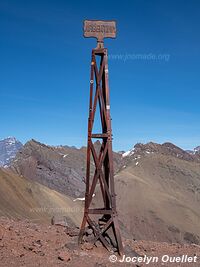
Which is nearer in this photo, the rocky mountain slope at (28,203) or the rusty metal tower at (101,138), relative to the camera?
the rusty metal tower at (101,138)

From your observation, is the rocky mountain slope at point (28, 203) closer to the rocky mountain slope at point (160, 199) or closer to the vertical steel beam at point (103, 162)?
the rocky mountain slope at point (160, 199)

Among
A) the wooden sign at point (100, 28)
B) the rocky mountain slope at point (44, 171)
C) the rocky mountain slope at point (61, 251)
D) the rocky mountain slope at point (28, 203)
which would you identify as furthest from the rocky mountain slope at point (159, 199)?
the wooden sign at point (100, 28)

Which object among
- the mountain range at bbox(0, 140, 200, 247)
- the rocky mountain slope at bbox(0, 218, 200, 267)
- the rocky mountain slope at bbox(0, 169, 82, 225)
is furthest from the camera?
the mountain range at bbox(0, 140, 200, 247)

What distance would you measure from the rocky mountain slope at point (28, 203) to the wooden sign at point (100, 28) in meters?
21.6

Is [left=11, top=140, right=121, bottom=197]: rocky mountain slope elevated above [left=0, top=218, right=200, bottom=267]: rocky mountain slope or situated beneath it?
elevated above

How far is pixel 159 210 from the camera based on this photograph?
83.6 metres

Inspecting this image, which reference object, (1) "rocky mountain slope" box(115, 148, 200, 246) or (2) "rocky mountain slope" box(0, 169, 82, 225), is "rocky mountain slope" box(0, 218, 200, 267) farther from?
(1) "rocky mountain slope" box(115, 148, 200, 246)

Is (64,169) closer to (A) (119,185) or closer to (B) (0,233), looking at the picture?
(A) (119,185)

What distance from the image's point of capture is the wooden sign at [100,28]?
12.7 m

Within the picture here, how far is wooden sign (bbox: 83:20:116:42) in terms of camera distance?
12703 mm

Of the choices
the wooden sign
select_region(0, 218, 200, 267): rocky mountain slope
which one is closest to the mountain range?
select_region(0, 218, 200, 267): rocky mountain slope

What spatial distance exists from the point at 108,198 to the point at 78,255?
1914 mm

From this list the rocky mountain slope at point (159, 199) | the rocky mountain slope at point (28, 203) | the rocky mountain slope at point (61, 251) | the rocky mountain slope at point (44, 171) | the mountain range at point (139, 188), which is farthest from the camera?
the rocky mountain slope at point (44, 171)

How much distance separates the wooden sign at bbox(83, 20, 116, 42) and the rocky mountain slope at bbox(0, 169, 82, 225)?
71.0 ft
